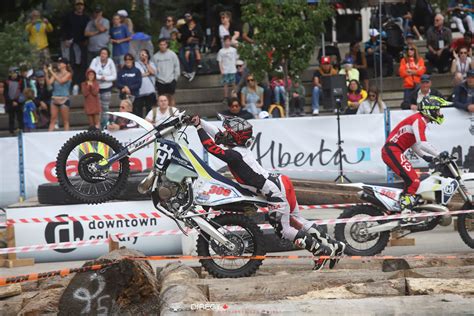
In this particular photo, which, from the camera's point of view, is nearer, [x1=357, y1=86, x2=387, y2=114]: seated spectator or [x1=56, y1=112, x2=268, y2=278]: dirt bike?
[x1=56, y1=112, x2=268, y2=278]: dirt bike

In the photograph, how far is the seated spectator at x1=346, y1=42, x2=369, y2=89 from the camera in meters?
22.3

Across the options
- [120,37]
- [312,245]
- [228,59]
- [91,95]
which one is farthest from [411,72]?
[312,245]

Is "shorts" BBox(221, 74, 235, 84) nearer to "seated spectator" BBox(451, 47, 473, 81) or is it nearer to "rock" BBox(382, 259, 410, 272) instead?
"seated spectator" BBox(451, 47, 473, 81)

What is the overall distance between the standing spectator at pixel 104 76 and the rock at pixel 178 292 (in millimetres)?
10213

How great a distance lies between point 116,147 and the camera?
11609mm

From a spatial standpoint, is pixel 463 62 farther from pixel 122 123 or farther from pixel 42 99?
pixel 42 99

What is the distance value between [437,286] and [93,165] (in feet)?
13.2

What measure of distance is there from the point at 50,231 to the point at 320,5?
8874 mm

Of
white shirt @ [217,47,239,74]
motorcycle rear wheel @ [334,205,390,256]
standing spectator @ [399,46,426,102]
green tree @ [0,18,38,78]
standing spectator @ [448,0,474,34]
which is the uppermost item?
standing spectator @ [448,0,474,34]

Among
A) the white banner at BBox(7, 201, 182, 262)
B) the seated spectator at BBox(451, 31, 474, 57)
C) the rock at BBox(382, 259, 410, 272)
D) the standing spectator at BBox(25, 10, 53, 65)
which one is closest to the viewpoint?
the rock at BBox(382, 259, 410, 272)

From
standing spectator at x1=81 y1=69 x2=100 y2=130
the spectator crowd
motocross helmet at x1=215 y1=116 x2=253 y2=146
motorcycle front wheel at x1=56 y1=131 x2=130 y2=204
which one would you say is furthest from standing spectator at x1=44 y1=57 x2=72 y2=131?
motocross helmet at x1=215 y1=116 x2=253 y2=146

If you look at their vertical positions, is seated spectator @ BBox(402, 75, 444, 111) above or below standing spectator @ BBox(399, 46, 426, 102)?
below

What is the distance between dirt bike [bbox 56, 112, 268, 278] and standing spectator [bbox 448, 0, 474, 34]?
14308 mm

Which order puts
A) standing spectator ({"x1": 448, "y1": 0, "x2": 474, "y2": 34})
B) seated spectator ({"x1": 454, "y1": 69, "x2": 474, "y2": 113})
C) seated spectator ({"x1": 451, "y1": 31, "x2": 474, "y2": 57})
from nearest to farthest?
seated spectator ({"x1": 454, "y1": 69, "x2": 474, "y2": 113})
seated spectator ({"x1": 451, "y1": 31, "x2": 474, "y2": 57})
standing spectator ({"x1": 448, "y1": 0, "x2": 474, "y2": 34})
